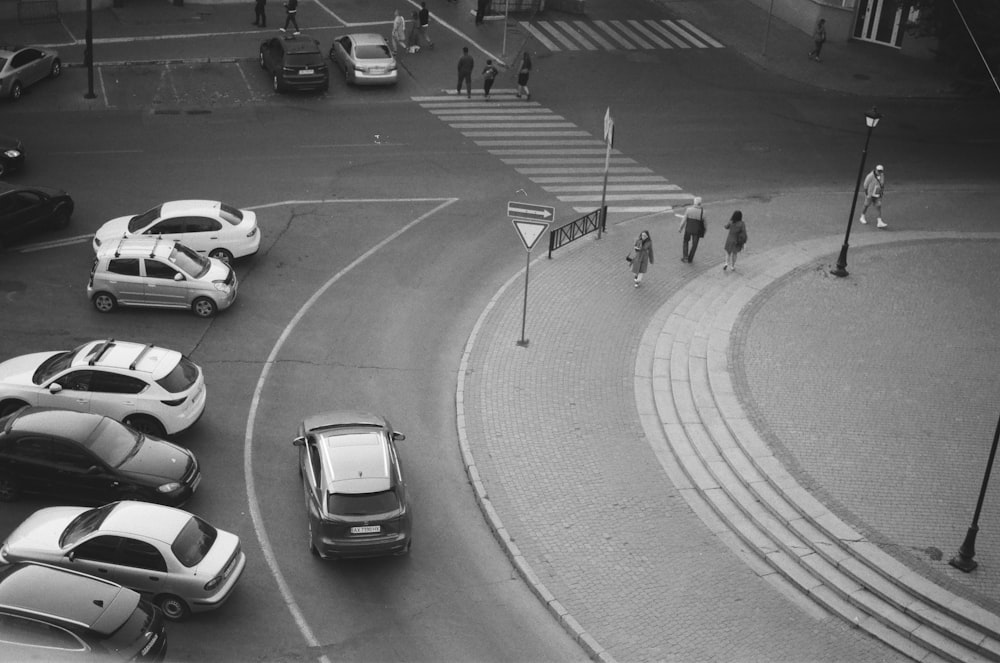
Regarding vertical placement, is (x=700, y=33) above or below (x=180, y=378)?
above

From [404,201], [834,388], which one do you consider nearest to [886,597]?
[834,388]

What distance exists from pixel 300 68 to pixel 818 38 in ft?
66.2

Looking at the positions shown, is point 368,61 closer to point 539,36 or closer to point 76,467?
point 539,36

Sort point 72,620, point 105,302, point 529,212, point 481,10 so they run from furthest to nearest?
1. point 481,10
2. point 105,302
3. point 529,212
4. point 72,620

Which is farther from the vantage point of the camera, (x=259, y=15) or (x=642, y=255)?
(x=259, y=15)

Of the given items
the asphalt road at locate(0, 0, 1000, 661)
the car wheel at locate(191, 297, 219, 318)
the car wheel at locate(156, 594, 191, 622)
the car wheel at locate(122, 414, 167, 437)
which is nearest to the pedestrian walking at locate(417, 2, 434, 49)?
the asphalt road at locate(0, 0, 1000, 661)

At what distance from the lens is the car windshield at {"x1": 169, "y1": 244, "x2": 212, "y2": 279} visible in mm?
24594

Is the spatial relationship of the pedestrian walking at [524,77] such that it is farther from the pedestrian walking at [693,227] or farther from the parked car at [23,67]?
the parked car at [23,67]

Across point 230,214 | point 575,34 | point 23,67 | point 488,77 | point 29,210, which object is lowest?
point 29,210

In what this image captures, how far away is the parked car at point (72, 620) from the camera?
46.8 feet

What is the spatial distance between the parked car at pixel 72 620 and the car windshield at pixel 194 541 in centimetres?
103

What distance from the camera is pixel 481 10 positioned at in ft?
146

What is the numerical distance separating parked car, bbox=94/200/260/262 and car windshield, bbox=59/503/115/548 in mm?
10482

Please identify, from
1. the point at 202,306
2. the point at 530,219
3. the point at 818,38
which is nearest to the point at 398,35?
the point at 818,38
